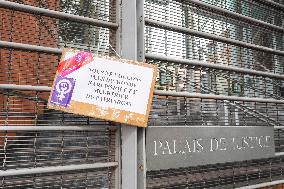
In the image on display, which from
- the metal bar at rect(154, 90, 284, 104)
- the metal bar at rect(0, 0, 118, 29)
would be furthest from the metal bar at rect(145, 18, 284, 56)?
the metal bar at rect(154, 90, 284, 104)

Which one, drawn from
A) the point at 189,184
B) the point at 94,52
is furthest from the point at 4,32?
the point at 189,184

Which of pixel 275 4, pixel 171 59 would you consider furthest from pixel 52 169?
pixel 275 4

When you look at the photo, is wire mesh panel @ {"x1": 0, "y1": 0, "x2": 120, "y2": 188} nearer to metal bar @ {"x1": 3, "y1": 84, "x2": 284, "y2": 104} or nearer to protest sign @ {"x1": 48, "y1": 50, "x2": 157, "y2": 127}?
metal bar @ {"x1": 3, "y1": 84, "x2": 284, "y2": 104}

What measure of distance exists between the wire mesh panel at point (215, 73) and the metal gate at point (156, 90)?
0.04 ft

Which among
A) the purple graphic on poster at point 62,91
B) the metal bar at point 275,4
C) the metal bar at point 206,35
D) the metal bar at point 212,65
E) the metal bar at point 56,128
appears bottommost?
the metal bar at point 56,128

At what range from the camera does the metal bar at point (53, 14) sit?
2205mm

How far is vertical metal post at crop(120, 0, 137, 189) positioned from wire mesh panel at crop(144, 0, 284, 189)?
0.20m

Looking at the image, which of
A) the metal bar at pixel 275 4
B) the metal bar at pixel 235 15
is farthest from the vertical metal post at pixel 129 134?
the metal bar at pixel 275 4

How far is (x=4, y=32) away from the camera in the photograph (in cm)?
231

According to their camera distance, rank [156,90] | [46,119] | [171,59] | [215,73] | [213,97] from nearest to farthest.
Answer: [46,119], [156,90], [171,59], [213,97], [215,73]

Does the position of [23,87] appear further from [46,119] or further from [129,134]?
[129,134]

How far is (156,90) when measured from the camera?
8.79 ft

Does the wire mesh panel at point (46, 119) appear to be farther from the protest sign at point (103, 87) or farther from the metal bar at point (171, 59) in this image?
the protest sign at point (103, 87)

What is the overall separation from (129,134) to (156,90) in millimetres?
491
